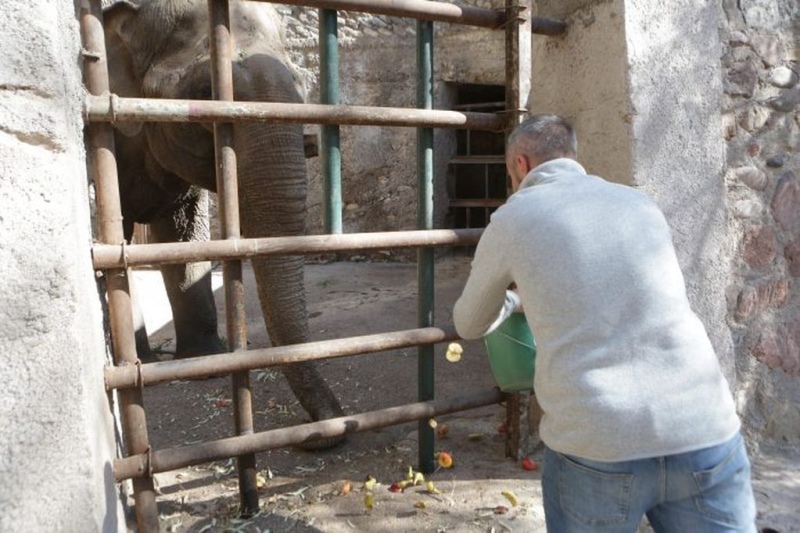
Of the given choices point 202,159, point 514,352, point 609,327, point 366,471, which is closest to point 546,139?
point 609,327

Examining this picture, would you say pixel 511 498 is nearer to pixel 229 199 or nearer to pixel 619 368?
pixel 619 368

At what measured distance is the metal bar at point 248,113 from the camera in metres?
2.07

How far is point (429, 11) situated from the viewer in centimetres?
258

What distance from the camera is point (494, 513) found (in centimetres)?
260

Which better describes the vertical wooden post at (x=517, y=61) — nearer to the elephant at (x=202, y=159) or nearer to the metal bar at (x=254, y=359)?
the metal bar at (x=254, y=359)

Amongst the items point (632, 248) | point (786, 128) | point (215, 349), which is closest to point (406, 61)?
point (215, 349)

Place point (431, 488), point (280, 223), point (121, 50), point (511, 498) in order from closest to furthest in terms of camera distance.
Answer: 1. point (511, 498)
2. point (431, 488)
3. point (280, 223)
4. point (121, 50)

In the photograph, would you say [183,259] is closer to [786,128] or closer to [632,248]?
[632,248]

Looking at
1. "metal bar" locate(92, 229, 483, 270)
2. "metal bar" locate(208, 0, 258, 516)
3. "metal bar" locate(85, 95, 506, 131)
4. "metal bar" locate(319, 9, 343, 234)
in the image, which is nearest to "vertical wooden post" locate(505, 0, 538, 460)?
"metal bar" locate(85, 95, 506, 131)

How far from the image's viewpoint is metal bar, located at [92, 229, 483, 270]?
2.08 meters

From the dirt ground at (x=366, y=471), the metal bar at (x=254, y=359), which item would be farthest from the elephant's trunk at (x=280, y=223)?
the metal bar at (x=254, y=359)

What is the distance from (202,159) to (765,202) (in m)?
2.94

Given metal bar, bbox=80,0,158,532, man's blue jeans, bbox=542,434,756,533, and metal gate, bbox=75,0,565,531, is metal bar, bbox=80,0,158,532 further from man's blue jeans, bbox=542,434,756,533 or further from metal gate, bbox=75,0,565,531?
man's blue jeans, bbox=542,434,756,533

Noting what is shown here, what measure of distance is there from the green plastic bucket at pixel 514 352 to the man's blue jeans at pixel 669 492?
1.56 feet
